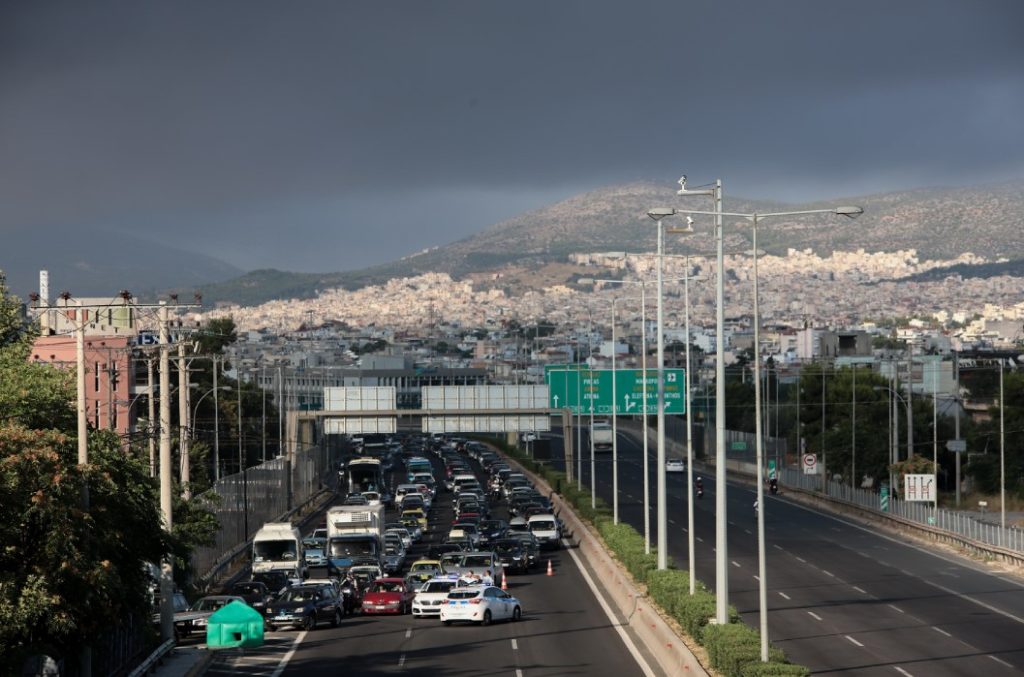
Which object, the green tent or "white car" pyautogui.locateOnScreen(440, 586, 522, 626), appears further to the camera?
"white car" pyautogui.locateOnScreen(440, 586, 522, 626)

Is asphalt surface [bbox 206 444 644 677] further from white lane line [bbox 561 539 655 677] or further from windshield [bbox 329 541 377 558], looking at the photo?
windshield [bbox 329 541 377 558]

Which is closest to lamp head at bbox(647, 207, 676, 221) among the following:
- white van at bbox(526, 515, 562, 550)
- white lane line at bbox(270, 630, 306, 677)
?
white lane line at bbox(270, 630, 306, 677)

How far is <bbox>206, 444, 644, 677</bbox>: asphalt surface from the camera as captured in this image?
115ft

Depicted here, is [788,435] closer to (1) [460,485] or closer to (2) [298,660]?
(1) [460,485]

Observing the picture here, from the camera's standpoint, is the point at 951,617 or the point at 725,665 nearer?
the point at 725,665

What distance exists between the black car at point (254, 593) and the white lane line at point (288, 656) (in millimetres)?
2543

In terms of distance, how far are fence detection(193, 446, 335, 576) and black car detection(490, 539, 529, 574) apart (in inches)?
408

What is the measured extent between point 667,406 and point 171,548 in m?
45.1

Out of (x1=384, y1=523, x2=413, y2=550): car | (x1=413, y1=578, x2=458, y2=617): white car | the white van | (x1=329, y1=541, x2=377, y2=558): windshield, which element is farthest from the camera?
the white van

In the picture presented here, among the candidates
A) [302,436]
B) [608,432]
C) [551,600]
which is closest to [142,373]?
[302,436]

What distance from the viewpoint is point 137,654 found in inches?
1344

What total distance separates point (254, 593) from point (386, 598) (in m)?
3.99

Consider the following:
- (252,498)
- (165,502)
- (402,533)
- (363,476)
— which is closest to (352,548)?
(402,533)

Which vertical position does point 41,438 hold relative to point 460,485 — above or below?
above
